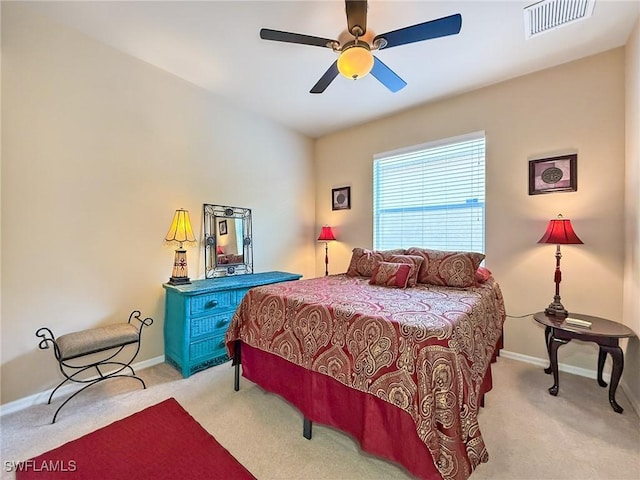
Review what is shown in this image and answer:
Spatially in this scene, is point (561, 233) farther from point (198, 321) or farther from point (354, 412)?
point (198, 321)

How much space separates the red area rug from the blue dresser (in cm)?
72

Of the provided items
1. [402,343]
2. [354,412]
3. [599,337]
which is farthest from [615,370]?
[354,412]

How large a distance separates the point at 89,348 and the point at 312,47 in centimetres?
289

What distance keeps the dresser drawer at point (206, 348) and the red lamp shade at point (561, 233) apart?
3.13m

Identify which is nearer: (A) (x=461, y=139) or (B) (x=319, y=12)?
(B) (x=319, y=12)

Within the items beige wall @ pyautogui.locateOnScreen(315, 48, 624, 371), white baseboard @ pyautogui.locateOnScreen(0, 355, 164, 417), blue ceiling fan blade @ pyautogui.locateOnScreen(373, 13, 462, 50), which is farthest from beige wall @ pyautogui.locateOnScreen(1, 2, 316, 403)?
beige wall @ pyautogui.locateOnScreen(315, 48, 624, 371)

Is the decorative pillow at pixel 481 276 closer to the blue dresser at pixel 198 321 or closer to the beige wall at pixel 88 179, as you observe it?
the blue dresser at pixel 198 321

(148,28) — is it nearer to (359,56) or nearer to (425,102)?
(359,56)

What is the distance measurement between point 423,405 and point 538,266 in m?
2.30

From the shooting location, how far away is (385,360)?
1395 millimetres

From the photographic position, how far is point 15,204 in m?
2.00

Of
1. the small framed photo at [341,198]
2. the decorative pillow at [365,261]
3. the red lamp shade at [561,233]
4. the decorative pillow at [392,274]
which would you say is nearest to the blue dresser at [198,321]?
the decorative pillow at [365,261]

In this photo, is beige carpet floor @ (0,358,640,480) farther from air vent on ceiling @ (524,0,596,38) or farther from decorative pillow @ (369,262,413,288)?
air vent on ceiling @ (524,0,596,38)

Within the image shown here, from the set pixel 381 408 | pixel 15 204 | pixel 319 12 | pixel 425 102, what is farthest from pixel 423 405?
pixel 425 102
